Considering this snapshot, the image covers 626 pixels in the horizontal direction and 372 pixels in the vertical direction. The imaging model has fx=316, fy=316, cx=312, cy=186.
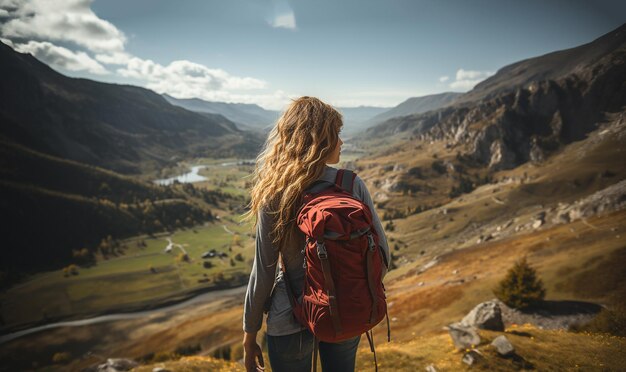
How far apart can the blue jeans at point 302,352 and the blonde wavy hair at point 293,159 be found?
1.30 m

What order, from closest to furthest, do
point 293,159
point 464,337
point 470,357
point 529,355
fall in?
point 293,159, point 529,355, point 470,357, point 464,337

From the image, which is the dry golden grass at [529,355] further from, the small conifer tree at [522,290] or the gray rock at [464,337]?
the small conifer tree at [522,290]

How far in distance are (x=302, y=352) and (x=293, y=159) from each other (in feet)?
8.87

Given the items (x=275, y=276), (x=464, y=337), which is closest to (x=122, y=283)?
(x=464, y=337)

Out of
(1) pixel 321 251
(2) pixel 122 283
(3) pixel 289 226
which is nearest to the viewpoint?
(1) pixel 321 251

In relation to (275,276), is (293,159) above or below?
above

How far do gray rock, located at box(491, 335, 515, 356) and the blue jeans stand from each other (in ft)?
50.1

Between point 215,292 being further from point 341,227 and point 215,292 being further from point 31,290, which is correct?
point 341,227

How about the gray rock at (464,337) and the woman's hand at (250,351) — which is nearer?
the woman's hand at (250,351)

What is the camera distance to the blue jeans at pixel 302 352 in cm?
438

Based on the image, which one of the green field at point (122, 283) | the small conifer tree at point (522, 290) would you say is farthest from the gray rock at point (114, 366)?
the green field at point (122, 283)

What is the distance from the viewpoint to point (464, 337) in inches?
739

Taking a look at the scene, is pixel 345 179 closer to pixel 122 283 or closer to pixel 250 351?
pixel 250 351

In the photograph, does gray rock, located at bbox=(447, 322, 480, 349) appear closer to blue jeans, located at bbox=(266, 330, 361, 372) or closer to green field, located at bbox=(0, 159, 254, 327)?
blue jeans, located at bbox=(266, 330, 361, 372)
